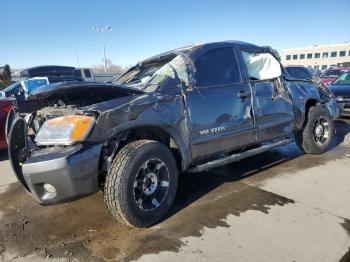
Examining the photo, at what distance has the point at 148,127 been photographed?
3182 millimetres

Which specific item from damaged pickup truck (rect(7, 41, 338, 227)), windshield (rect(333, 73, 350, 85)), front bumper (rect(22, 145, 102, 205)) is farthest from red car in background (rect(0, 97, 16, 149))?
windshield (rect(333, 73, 350, 85))

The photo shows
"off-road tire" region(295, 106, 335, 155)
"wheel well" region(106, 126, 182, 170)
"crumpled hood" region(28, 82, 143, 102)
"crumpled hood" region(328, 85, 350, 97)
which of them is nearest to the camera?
"crumpled hood" region(28, 82, 143, 102)

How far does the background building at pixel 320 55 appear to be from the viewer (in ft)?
254

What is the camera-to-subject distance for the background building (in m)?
77.4

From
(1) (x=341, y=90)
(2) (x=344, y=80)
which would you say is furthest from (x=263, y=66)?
(2) (x=344, y=80)

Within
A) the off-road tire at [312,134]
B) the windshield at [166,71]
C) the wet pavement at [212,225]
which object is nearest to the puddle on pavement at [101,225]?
the wet pavement at [212,225]

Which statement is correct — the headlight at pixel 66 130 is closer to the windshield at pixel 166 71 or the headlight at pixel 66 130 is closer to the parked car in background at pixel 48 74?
the windshield at pixel 166 71

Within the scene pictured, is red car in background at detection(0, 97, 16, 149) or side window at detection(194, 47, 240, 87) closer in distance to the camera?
side window at detection(194, 47, 240, 87)

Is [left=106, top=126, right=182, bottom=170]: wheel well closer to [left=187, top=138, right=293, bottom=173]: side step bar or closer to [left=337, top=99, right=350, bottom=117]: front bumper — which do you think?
[left=187, top=138, right=293, bottom=173]: side step bar

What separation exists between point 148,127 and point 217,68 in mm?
1268

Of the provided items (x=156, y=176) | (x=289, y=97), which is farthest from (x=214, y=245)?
(x=289, y=97)

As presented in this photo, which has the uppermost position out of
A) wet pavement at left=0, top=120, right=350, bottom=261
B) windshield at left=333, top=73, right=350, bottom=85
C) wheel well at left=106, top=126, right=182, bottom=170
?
wheel well at left=106, top=126, right=182, bottom=170

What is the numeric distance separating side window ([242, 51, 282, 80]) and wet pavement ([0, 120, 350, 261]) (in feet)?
4.51

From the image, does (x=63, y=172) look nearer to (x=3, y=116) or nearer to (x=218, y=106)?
(x=218, y=106)
